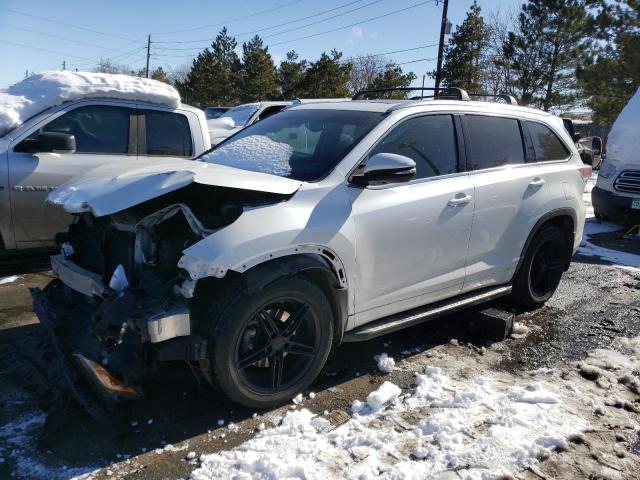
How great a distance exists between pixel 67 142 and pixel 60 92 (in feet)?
1.90

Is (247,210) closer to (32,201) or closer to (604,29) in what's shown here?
(32,201)

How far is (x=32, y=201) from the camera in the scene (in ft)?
17.2

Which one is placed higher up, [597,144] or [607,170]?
[597,144]

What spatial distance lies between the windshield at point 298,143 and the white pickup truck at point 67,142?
76.2 inches

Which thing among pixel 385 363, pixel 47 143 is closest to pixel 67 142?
pixel 47 143

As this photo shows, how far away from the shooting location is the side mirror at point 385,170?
10.6ft

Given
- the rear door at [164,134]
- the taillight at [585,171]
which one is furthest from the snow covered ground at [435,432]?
the rear door at [164,134]

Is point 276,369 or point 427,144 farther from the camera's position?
point 427,144

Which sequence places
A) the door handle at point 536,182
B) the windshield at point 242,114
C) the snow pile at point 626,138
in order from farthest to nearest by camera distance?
1. the windshield at point 242,114
2. the snow pile at point 626,138
3. the door handle at point 536,182

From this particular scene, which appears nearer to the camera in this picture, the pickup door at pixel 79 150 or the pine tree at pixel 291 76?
the pickup door at pixel 79 150

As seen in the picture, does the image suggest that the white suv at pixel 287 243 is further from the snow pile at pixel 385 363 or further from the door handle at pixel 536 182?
the snow pile at pixel 385 363

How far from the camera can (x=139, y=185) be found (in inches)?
119

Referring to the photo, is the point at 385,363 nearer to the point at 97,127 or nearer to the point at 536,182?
the point at 536,182

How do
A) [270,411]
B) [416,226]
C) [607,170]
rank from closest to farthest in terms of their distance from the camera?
[270,411]
[416,226]
[607,170]
